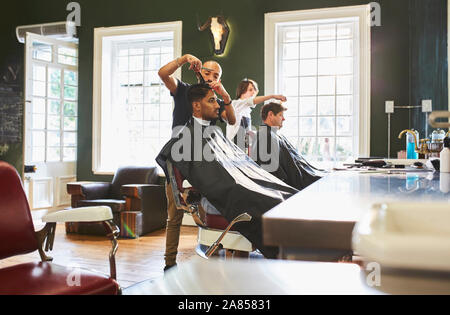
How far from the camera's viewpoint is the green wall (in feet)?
15.9

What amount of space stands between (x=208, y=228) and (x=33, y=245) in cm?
83

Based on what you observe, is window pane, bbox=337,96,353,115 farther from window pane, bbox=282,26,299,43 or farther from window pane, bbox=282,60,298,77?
window pane, bbox=282,26,299,43

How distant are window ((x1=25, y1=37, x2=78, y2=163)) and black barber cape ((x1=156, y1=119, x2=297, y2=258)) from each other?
356 centimetres

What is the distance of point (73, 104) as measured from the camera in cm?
612

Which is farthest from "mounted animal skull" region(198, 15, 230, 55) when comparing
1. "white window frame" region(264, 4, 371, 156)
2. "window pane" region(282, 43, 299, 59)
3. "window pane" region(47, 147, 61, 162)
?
"window pane" region(47, 147, 61, 162)

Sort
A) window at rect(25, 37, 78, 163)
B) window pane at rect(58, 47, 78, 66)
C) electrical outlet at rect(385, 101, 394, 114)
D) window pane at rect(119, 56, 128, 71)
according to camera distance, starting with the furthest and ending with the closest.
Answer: window pane at rect(119, 56, 128, 71)
window pane at rect(58, 47, 78, 66)
window at rect(25, 37, 78, 163)
electrical outlet at rect(385, 101, 394, 114)

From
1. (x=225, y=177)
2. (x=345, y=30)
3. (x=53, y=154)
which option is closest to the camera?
(x=225, y=177)

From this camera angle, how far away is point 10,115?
5.83 m

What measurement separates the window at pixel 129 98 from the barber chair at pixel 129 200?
67cm

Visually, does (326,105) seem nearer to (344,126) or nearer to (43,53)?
(344,126)

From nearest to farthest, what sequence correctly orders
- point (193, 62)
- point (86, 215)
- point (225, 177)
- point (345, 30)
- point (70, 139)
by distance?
point (86, 215), point (225, 177), point (193, 62), point (345, 30), point (70, 139)

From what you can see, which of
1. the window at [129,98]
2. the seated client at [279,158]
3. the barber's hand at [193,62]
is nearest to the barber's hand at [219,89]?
the barber's hand at [193,62]

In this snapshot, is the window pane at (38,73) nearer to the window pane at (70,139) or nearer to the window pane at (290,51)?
the window pane at (70,139)

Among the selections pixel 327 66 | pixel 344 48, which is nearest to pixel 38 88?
pixel 327 66
